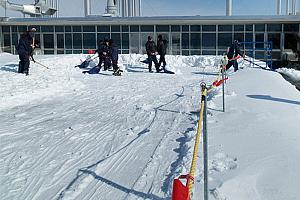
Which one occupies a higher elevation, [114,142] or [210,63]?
[210,63]

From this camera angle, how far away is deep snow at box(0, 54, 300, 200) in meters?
4.19

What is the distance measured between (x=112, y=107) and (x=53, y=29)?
25.0 m

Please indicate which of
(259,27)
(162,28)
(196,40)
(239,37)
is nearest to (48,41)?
(162,28)

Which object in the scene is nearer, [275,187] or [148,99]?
[275,187]

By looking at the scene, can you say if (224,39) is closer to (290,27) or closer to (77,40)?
(290,27)

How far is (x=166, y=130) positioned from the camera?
6.86 meters

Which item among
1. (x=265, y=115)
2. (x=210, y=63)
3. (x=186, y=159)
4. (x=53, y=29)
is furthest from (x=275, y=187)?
(x=53, y=29)

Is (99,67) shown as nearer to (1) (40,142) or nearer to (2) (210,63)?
(2) (210,63)

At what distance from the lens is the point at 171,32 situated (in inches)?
1222

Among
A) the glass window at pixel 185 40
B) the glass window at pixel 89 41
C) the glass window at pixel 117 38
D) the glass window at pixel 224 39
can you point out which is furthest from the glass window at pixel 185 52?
the glass window at pixel 89 41

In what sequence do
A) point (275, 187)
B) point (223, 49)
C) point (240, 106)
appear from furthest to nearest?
1. point (223, 49)
2. point (240, 106)
3. point (275, 187)

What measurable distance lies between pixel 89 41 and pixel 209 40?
970cm

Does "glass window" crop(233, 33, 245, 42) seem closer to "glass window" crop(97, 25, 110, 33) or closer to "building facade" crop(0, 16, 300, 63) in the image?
"building facade" crop(0, 16, 300, 63)

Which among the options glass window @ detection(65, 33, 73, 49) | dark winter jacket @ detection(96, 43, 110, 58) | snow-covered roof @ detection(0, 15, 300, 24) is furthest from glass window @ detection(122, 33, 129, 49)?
dark winter jacket @ detection(96, 43, 110, 58)
